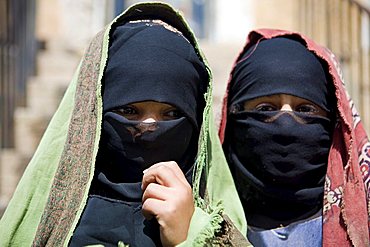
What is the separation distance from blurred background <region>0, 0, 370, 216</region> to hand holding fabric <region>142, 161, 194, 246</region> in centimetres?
300

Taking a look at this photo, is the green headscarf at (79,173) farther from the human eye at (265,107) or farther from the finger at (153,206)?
the human eye at (265,107)

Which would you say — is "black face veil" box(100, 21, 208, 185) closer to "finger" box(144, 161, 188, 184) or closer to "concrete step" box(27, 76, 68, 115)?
"finger" box(144, 161, 188, 184)

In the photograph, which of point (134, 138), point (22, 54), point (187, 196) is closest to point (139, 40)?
point (134, 138)

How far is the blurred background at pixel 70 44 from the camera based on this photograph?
5477mm

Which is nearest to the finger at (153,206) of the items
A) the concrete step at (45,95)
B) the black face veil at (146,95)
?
the black face veil at (146,95)

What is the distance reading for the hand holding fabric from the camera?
2.27 metres

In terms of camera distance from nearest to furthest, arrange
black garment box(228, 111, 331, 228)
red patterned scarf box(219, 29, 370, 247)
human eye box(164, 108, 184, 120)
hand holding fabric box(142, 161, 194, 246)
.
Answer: hand holding fabric box(142, 161, 194, 246)
human eye box(164, 108, 184, 120)
red patterned scarf box(219, 29, 370, 247)
black garment box(228, 111, 331, 228)

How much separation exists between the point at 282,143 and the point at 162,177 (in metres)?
0.69

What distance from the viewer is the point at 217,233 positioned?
2.32 metres

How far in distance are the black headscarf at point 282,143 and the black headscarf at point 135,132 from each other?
36 centimetres

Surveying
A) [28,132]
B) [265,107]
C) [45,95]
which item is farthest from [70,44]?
[265,107]

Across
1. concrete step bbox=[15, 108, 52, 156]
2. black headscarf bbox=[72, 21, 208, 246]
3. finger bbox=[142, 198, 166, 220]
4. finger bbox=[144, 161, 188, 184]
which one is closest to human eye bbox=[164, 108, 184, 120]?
black headscarf bbox=[72, 21, 208, 246]

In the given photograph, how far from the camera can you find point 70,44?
21.6 feet

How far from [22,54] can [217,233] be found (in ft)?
13.8
